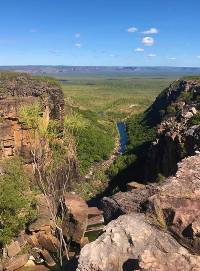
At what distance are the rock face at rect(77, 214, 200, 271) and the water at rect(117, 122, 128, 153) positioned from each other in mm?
83382

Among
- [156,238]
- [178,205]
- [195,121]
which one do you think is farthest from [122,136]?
[156,238]

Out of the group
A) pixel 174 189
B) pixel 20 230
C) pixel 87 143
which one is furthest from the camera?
pixel 87 143

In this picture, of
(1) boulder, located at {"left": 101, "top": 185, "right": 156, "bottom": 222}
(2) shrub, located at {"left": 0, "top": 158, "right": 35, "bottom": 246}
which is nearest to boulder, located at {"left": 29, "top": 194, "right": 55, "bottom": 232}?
(2) shrub, located at {"left": 0, "top": 158, "right": 35, "bottom": 246}

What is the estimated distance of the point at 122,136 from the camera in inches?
4953

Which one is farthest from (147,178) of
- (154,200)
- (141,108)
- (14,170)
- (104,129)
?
(141,108)

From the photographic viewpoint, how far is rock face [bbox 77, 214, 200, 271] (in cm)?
1560

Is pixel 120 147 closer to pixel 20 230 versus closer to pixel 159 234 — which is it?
pixel 20 230

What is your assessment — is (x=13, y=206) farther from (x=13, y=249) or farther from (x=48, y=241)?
(x=48, y=241)

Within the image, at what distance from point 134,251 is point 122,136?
358 feet

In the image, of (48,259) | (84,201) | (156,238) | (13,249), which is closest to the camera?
(156,238)

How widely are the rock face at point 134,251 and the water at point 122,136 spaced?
83382mm

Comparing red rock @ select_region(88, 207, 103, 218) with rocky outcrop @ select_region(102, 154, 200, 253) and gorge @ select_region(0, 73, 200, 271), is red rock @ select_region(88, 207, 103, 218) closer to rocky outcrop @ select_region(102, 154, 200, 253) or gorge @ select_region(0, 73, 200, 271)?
gorge @ select_region(0, 73, 200, 271)

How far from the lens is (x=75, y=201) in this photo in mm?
49875

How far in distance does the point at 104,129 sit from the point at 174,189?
105 m
